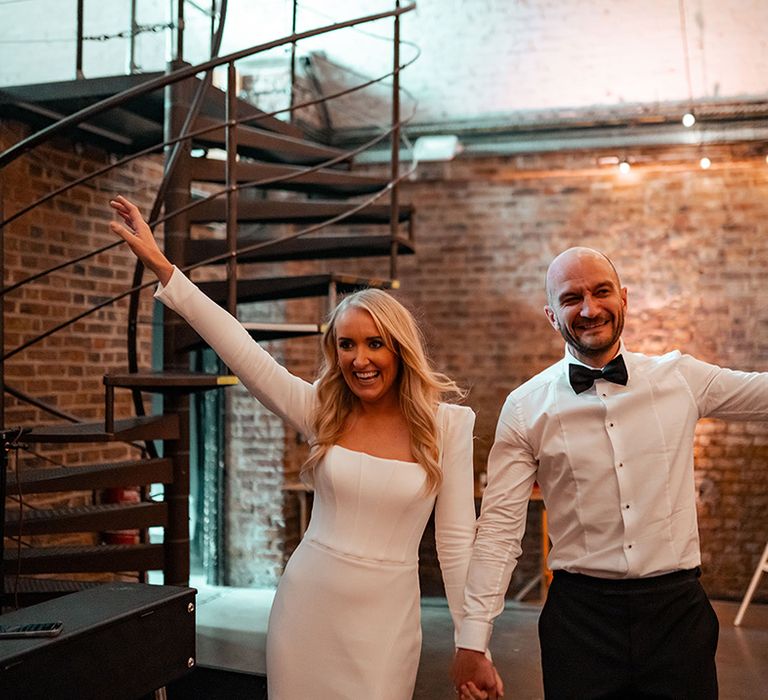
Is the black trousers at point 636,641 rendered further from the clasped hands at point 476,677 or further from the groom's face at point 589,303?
the groom's face at point 589,303

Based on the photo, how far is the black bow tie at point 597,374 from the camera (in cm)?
209

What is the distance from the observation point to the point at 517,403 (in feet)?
7.20

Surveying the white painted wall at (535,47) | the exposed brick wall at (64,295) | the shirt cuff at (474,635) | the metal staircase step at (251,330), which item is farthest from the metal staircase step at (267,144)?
the shirt cuff at (474,635)

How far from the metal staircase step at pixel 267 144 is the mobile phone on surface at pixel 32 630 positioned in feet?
7.70

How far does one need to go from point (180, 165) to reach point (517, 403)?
218 centimetres

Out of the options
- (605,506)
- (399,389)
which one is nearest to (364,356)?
(399,389)

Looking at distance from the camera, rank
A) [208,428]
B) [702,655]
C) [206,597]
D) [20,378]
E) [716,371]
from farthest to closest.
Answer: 1. [208,428]
2. [206,597]
3. [20,378]
4. [716,371]
5. [702,655]

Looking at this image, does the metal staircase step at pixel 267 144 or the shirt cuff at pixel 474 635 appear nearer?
the shirt cuff at pixel 474 635

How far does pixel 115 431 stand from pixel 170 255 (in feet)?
2.80

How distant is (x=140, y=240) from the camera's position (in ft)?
7.34

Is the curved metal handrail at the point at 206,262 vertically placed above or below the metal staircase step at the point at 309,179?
below

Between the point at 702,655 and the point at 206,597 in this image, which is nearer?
the point at 702,655

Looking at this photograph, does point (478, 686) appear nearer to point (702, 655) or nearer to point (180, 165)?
point (702, 655)

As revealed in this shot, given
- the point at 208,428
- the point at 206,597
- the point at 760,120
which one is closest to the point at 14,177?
the point at 208,428
